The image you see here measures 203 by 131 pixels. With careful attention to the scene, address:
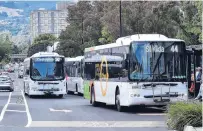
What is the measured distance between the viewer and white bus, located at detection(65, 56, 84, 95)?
Answer: 1781 inches

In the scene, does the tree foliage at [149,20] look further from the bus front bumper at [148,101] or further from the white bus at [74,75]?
the bus front bumper at [148,101]

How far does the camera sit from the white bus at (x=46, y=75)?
41219 mm

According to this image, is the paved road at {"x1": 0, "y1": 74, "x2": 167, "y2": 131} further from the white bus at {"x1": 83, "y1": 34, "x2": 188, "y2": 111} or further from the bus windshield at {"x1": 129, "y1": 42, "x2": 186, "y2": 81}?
the bus windshield at {"x1": 129, "y1": 42, "x2": 186, "y2": 81}

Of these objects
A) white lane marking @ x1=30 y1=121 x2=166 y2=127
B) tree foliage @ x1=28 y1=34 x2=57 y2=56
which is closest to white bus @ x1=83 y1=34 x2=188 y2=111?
white lane marking @ x1=30 y1=121 x2=166 y2=127

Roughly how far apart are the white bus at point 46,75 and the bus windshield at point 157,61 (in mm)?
17209

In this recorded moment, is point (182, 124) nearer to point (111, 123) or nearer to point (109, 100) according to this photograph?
point (111, 123)

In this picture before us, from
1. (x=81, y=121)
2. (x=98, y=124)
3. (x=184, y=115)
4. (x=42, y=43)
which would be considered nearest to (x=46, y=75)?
(x=81, y=121)

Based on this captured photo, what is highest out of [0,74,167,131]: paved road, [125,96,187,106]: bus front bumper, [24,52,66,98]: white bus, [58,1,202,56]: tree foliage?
[58,1,202,56]: tree foliage

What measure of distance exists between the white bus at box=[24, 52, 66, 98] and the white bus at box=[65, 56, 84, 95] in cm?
285

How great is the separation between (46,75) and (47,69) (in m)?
0.41

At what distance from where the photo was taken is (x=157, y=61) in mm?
24641

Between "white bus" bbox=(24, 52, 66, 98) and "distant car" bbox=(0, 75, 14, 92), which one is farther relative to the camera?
"distant car" bbox=(0, 75, 14, 92)

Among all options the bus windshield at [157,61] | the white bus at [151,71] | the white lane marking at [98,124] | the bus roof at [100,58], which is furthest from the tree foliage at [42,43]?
the white lane marking at [98,124]

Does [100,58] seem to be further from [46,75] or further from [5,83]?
[5,83]
